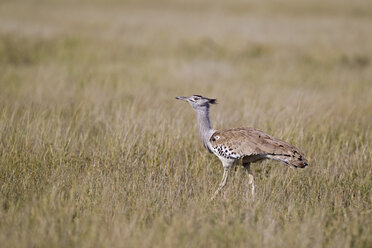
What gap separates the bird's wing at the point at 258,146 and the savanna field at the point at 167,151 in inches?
13.1

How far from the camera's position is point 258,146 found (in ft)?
11.4

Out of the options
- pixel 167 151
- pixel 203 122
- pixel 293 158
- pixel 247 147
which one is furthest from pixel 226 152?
pixel 167 151

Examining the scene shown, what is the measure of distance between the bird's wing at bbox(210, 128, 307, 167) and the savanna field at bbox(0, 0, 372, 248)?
0.33 m

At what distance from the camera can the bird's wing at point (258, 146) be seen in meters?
3.36

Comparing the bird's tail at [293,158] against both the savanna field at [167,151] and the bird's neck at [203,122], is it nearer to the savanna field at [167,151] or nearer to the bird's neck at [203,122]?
the savanna field at [167,151]

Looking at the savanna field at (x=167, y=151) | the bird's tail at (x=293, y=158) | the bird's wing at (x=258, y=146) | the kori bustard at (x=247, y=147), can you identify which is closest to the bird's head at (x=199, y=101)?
the kori bustard at (x=247, y=147)

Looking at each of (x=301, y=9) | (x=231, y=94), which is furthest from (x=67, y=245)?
(x=301, y=9)

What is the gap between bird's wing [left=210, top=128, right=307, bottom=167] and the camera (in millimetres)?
3361

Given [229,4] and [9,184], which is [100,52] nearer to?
[9,184]

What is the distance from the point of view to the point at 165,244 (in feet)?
8.66

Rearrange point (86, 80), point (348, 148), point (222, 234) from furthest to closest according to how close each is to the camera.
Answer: point (86, 80)
point (348, 148)
point (222, 234)

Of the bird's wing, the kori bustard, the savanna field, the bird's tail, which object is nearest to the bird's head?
the kori bustard

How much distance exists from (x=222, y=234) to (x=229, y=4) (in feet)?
82.0

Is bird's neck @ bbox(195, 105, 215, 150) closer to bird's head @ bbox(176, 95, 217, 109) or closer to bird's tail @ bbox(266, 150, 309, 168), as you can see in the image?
bird's head @ bbox(176, 95, 217, 109)
